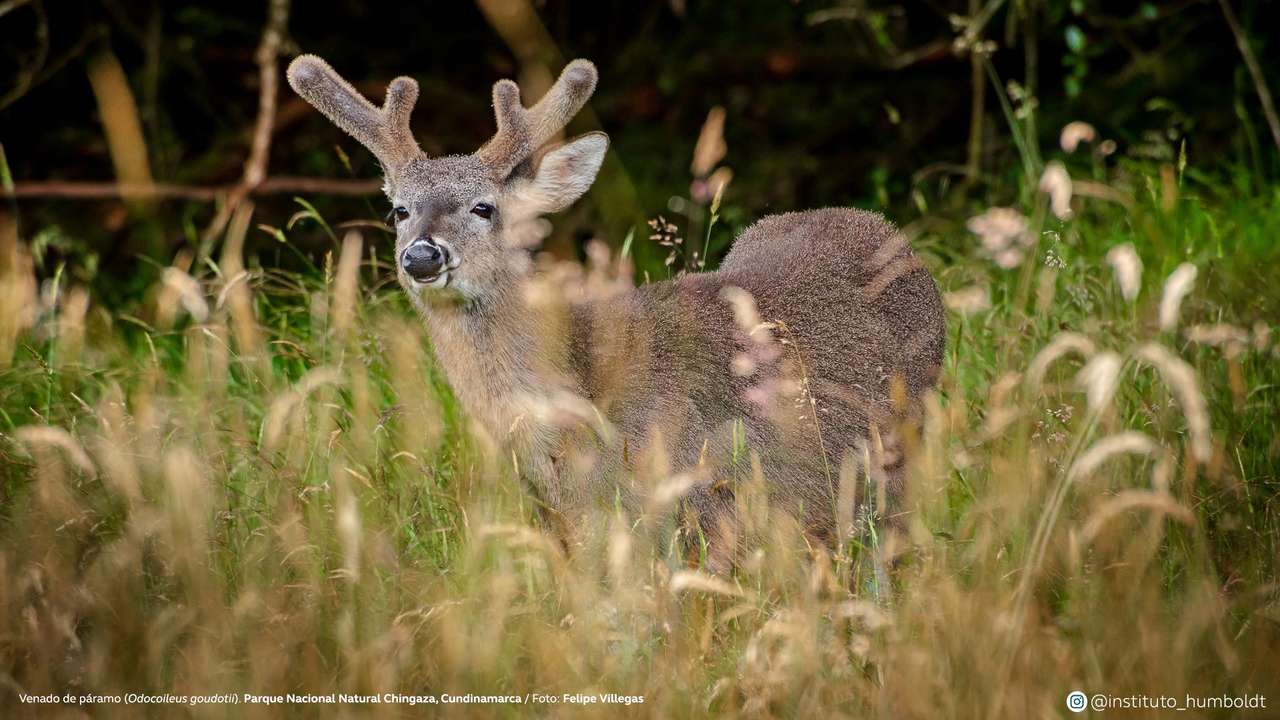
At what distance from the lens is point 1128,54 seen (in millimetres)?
8555

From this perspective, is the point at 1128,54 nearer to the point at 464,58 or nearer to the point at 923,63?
the point at 923,63

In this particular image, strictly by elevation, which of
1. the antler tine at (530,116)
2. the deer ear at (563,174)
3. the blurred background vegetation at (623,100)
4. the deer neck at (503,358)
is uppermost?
the blurred background vegetation at (623,100)

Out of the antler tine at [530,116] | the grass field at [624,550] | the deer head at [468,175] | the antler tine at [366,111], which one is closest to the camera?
the grass field at [624,550]

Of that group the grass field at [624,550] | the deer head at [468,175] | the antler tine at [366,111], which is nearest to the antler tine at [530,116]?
the deer head at [468,175]

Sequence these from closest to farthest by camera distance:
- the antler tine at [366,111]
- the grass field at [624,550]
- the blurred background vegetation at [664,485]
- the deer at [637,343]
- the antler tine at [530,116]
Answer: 1. the grass field at [624,550]
2. the blurred background vegetation at [664,485]
3. the deer at [637,343]
4. the antler tine at [530,116]
5. the antler tine at [366,111]

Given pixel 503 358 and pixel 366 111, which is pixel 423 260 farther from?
pixel 366 111

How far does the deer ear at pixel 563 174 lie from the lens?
15.9 ft

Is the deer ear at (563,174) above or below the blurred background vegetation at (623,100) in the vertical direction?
below

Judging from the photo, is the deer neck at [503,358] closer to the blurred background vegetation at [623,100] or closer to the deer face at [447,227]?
the deer face at [447,227]

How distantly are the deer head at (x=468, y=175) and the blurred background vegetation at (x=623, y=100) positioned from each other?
2609 mm

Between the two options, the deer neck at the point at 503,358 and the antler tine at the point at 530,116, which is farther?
the antler tine at the point at 530,116

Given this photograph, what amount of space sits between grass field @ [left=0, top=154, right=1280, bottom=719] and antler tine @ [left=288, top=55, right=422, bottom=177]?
38 cm

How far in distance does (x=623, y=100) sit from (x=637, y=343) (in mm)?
4245

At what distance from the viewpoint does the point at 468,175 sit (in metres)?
4.66
